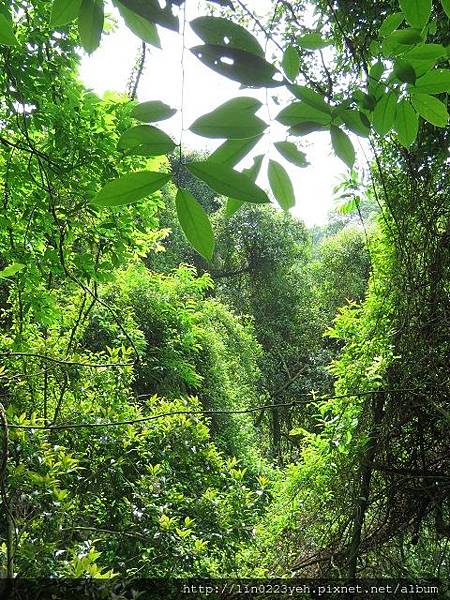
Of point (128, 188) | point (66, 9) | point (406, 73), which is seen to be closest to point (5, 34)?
point (66, 9)

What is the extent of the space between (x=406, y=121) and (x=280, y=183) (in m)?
0.12

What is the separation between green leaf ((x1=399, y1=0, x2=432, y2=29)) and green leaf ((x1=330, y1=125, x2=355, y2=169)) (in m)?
0.08

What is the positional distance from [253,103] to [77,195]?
39.8 inches

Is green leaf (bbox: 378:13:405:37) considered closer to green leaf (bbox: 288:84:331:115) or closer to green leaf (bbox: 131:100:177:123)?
green leaf (bbox: 288:84:331:115)

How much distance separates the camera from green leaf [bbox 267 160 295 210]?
35cm

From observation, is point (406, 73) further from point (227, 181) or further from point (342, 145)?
point (227, 181)

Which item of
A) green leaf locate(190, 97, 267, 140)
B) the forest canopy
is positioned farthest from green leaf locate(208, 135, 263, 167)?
the forest canopy

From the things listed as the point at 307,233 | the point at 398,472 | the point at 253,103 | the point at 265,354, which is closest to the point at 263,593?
the point at 398,472

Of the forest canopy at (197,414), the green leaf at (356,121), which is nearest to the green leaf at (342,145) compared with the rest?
the green leaf at (356,121)

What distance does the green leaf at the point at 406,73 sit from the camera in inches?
13.2

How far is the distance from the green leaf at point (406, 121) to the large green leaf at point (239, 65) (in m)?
0.14

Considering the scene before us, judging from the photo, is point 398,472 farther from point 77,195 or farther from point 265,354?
point 265,354

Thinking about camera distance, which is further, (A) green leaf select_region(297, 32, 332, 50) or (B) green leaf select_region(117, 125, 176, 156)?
(A) green leaf select_region(297, 32, 332, 50)

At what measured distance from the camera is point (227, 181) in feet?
0.80
